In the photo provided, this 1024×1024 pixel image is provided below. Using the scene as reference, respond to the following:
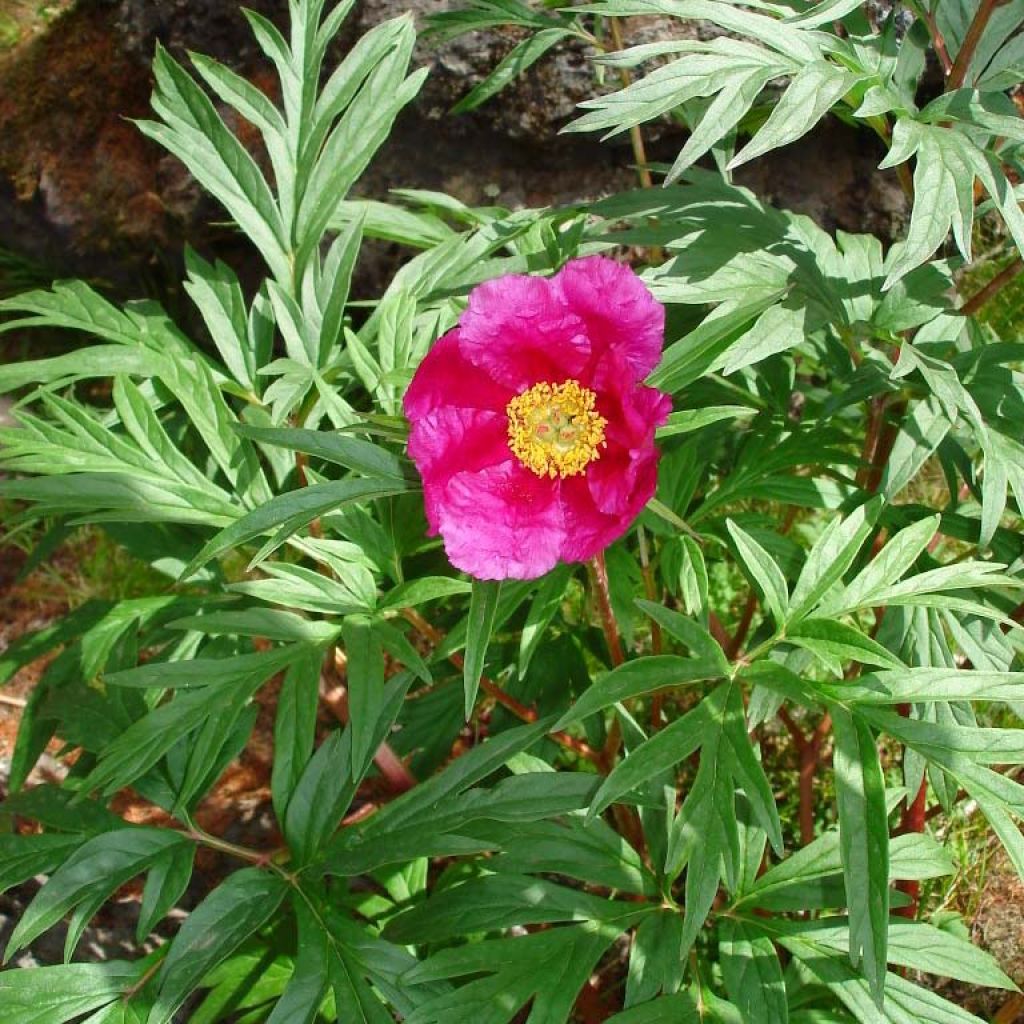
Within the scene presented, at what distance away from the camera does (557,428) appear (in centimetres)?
129

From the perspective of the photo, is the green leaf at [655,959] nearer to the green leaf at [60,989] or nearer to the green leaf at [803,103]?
the green leaf at [60,989]

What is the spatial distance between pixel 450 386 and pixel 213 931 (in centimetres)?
74

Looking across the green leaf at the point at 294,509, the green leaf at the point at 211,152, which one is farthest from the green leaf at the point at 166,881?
Result: the green leaf at the point at 211,152

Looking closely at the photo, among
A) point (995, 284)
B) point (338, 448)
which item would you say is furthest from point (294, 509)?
point (995, 284)

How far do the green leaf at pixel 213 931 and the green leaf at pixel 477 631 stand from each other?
0.52m

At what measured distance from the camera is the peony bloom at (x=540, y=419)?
1.18m

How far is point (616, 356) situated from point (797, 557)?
2.02ft

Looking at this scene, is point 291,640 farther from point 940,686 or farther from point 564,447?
point 940,686

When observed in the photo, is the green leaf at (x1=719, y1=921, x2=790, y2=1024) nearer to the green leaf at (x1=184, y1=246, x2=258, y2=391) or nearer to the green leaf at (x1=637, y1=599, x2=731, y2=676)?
the green leaf at (x1=637, y1=599, x2=731, y2=676)

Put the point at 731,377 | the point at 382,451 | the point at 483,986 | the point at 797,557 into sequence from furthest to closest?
the point at 731,377 → the point at 797,557 → the point at 483,986 → the point at 382,451

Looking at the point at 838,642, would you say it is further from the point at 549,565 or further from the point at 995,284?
the point at 995,284

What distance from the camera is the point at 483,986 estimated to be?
137 cm

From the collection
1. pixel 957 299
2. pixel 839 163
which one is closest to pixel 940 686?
pixel 957 299

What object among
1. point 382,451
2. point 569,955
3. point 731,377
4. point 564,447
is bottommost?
point 569,955
